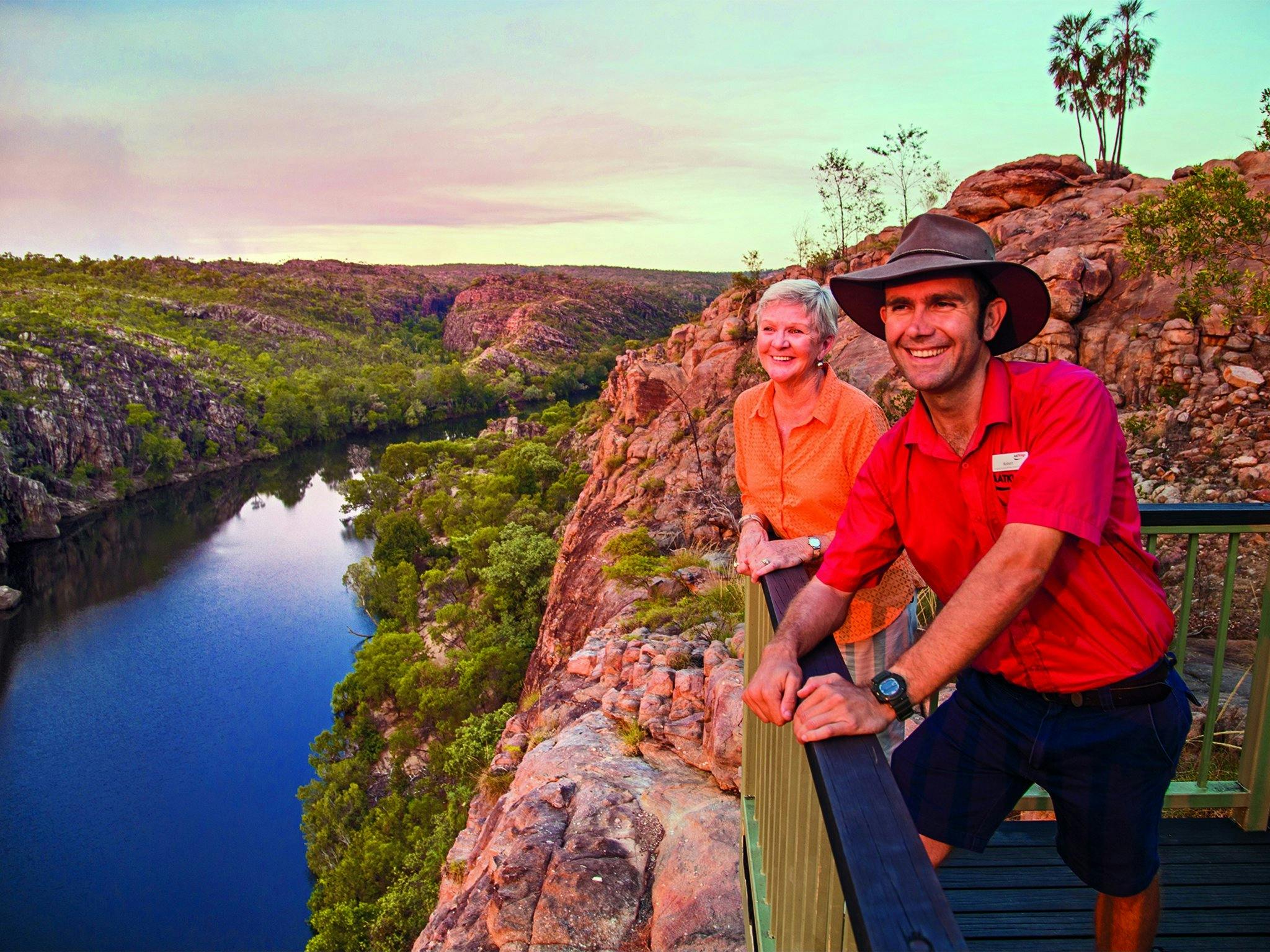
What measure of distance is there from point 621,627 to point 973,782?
6987 mm

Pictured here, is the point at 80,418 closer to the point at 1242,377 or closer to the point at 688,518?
the point at 688,518

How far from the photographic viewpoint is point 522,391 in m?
96.3

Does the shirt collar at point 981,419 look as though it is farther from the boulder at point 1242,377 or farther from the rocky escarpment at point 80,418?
the rocky escarpment at point 80,418

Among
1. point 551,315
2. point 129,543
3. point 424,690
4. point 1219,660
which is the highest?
point 551,315

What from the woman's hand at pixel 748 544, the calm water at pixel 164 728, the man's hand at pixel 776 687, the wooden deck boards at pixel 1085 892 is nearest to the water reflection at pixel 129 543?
the calm water at pixel 164 728

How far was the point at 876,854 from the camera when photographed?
1.09 metres

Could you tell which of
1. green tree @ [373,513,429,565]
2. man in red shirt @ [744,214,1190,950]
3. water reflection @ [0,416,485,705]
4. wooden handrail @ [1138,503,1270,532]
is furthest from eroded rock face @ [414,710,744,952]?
water reflection @ [0,416,485,705]

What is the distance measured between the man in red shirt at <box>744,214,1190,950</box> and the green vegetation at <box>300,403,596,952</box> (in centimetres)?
600

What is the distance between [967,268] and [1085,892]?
188cm

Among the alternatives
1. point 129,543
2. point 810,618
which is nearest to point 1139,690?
point 810,618

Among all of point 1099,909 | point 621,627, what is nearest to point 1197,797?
point 1099,909

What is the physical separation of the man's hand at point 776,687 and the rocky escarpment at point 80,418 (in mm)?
57952

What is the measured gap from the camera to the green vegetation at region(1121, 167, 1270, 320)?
9164 mm

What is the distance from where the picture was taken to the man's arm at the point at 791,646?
1.63 metres
